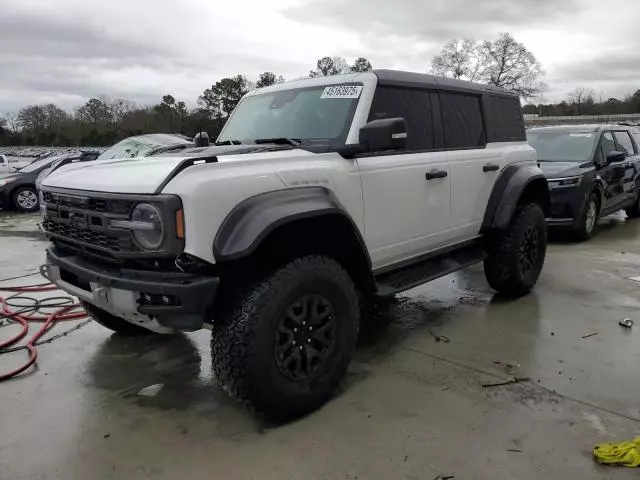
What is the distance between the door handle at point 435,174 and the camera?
4031mm

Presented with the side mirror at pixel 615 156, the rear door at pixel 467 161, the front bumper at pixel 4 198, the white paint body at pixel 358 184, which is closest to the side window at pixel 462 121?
the rear door at pixel 467 161

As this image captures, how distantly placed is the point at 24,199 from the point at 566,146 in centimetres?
1286

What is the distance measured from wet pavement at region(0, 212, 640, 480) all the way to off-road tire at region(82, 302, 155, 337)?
13cm

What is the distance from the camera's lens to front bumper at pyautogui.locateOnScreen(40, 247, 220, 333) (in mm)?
2586

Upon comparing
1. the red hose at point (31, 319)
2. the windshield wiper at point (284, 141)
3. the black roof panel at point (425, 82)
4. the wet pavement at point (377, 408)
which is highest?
the black roof panel at point (425, 82)

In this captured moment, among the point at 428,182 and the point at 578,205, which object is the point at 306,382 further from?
the point at 578,205

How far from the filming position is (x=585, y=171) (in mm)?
7953

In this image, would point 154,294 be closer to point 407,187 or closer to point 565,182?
point 407,187

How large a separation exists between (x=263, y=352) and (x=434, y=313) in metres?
2.60

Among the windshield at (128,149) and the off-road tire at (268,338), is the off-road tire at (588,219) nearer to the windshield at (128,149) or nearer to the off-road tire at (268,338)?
the off-road tire at (268,338)

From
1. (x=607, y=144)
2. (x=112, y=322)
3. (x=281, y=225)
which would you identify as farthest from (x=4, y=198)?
(x=607, y=144)

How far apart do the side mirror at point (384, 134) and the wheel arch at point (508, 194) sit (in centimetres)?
193

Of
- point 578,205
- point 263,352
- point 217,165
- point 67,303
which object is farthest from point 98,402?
point 578,205

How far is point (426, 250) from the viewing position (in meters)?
4.29
